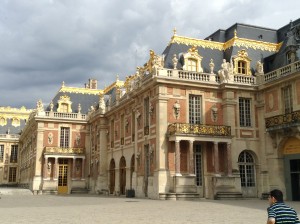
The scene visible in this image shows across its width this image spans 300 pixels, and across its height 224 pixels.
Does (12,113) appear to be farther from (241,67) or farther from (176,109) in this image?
(241,67)

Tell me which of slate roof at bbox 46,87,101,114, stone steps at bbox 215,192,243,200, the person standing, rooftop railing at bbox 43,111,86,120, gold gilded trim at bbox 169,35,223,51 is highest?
gold gilded trim at bbox 169,35,223,51

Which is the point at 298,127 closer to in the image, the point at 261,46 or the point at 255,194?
the point at 255,194

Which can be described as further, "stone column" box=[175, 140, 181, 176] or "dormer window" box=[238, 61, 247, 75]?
"dormer window" box=[238, 61, 247, 75]

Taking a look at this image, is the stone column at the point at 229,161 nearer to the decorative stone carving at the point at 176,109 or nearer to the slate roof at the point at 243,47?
the decorative stone carving at the point at 176,109

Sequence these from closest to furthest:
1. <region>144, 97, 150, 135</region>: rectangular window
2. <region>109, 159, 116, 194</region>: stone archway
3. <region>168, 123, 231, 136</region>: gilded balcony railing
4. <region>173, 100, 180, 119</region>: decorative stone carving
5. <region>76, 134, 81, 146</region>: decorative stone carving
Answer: <region>168, 123, 231, 136</region>: gilded balcony railing
<region>173, 100, 180, 119</region>: decorative stone carving
<region>144, 97, 150, 135</region>: rectangular window
<region>109, 159, 116, 194</region>: stone archway
<region>76, 134, 81, 146</region>: decorative stone carving

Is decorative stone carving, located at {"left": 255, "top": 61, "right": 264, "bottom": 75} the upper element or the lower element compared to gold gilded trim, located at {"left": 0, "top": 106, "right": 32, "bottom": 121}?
lower

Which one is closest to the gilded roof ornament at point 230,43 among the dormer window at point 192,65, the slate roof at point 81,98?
the dormer window at point 192,65

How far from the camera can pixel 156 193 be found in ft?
82.4

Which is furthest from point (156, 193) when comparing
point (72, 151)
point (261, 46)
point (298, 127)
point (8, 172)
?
point (8, 172)

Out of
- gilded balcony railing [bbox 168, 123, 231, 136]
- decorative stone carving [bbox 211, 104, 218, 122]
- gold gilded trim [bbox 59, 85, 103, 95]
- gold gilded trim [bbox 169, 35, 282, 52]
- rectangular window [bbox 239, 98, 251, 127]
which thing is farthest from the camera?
gold gilded trim [bbox 59, 85, 103, 95]

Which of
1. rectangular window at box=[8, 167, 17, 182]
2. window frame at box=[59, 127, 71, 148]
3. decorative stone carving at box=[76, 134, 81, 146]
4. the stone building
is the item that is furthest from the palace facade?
rectangular window at box=[8, 167, 17, 182]

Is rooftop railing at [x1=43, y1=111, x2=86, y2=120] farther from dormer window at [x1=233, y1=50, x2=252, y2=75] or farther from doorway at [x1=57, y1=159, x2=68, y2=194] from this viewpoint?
dormer window at [x1=233, y1=50, x2=252, y2=75]

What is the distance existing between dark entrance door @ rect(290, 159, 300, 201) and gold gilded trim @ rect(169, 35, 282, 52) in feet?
33.2

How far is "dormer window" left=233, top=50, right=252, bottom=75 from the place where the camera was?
96.0ft
